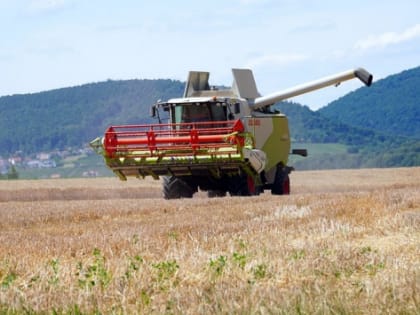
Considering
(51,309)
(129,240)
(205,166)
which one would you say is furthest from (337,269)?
(205,166)

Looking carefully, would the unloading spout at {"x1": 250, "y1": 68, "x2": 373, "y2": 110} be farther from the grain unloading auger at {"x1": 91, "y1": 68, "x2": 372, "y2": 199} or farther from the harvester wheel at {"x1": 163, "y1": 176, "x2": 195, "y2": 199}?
the harvester wheel at {"x1": 163, "y1": 176, "x2": 195, "y2": 199}

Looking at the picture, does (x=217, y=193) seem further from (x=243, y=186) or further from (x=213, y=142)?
(x=213, y=142)

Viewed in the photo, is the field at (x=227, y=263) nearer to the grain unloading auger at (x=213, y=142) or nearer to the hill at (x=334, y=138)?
the grain unloading auger at (x=213, y=142)

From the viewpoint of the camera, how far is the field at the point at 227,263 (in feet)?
23.2

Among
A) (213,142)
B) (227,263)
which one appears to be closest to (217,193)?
(213,142)

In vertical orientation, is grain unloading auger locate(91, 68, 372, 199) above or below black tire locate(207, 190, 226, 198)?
above

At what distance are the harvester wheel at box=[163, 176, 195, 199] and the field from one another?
917 cm

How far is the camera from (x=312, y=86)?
25.5 m

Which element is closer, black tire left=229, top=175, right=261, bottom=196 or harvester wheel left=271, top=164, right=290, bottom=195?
black tire left=229, top=175, right=261, bottom=196

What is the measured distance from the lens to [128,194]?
34.0m

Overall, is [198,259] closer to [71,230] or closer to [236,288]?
[236,288]

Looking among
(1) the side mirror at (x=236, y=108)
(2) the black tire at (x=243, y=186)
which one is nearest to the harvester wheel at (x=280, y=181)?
(2) the black tire at (x=243, y=186)

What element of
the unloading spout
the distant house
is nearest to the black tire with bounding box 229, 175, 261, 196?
the unloading spout

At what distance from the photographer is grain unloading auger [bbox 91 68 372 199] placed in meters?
22.5
